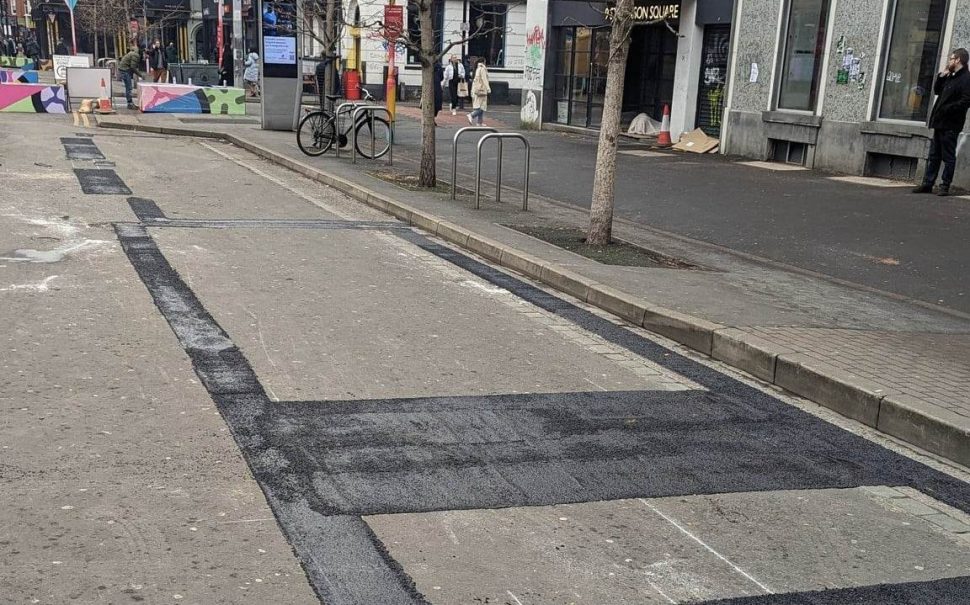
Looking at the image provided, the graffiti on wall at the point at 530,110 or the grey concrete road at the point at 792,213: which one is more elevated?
the graffiti on wall at the point at 530,110

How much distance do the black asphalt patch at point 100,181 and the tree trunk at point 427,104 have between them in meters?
4.22

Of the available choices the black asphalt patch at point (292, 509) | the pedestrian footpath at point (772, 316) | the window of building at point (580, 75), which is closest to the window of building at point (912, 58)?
the pedestrian footpath at point (772, 316)

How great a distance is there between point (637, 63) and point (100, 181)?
53.4 feet

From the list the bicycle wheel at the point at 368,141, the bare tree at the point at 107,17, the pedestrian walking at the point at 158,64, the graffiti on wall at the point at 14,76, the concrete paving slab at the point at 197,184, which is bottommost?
the concrete paving slab at the point at 197,184

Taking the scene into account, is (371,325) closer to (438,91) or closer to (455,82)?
(438,91)

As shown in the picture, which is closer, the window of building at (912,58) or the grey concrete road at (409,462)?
the grey concrete road at (409,462)

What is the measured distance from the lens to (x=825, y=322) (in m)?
7.78

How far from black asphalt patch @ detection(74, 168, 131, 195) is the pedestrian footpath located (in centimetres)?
325

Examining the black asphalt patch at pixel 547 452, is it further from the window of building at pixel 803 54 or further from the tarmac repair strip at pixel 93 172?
the window of building at pixel 803 54

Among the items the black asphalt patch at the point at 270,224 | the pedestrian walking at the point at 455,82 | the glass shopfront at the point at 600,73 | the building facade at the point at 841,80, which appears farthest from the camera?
the pedestrian walking at the point at 455,82

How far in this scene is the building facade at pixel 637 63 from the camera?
2269cm

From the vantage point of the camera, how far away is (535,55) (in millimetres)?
28328

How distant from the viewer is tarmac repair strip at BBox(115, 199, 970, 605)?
3904 millimetres

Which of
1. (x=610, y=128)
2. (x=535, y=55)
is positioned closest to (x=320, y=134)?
(x=610, y=128)
